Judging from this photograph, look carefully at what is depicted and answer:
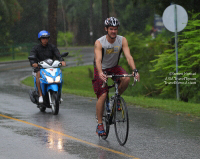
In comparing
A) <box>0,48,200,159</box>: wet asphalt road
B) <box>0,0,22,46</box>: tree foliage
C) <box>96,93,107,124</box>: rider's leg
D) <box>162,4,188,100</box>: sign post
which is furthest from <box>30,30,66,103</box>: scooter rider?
<box>0,0,22,46</box>: tree foliage

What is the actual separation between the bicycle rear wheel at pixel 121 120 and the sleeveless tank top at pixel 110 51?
0.64 metres

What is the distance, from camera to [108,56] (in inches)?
309

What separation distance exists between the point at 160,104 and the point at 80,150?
6543mm

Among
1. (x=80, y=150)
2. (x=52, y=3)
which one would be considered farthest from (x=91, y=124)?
(x=52, y=3)

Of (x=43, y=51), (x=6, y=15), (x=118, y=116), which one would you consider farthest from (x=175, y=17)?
(x=6, y=15)

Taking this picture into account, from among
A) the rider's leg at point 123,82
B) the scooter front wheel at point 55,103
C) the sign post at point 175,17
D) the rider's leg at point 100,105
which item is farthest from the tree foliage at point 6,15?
the rider's leg at point 123,82

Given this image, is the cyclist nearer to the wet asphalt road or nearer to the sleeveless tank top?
the sleeveless tank top

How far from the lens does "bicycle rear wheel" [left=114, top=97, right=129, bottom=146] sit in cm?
746

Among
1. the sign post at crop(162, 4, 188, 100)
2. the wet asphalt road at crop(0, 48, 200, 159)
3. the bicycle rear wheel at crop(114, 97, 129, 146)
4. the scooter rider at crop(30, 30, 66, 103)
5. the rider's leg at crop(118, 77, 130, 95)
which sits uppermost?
the sign post at crop(162, 4, 188, 100)

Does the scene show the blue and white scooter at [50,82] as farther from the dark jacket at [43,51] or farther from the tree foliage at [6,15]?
the tree foliage at [6,15]

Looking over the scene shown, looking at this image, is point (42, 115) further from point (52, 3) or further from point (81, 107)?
point (52, 3)

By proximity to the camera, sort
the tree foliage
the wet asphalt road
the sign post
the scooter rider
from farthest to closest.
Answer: the tree foliage < the sign post < the scooter rider < the wet asphalt road

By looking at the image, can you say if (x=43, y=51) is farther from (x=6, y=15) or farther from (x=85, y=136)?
(x=6, y=15)

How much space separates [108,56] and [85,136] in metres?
1.54
